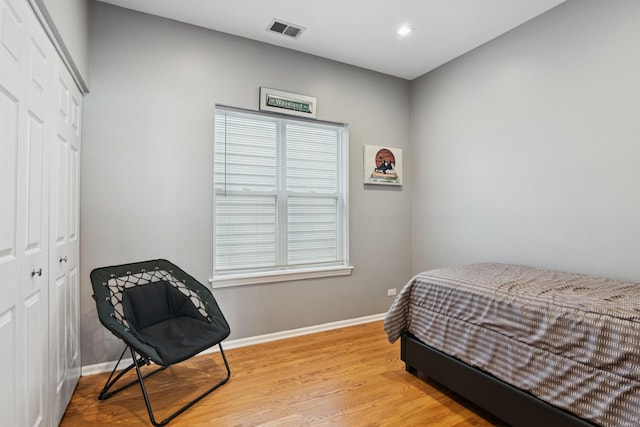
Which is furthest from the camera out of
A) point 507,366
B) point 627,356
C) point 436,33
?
point 436,33

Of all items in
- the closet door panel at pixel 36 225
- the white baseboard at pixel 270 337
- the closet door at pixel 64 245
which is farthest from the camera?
the white baseboard at pixel 270 337

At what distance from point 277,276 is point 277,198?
76cm

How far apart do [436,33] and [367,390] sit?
2988 mm

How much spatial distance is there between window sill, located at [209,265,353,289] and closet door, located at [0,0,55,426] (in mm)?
1384

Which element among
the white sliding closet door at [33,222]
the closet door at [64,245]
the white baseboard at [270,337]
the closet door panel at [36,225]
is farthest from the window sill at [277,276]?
the closet door panel at [36,225]

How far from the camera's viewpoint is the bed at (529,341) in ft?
4.63

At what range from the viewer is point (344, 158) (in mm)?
3564

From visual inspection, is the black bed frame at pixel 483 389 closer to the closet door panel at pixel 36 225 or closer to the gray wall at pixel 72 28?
the closet door panel at pixel 36 225

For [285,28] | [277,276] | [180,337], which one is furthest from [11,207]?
[285,28]

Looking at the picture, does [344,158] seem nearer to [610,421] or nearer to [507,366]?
[507,366]

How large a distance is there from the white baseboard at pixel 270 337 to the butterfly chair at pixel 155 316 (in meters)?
0.14

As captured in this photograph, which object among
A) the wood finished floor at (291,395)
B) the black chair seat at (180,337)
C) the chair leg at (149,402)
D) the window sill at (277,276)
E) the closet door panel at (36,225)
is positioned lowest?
the wood finished floor at (291,395)

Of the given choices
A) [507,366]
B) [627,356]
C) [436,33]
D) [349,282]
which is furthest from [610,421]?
[436,33]

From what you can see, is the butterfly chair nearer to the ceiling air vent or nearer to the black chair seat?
the black chair seat
